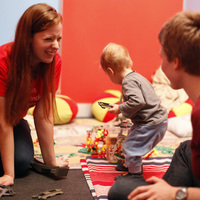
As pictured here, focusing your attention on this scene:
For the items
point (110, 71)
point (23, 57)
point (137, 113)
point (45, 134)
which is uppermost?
point (23, 57)

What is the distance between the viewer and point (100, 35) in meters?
3.05

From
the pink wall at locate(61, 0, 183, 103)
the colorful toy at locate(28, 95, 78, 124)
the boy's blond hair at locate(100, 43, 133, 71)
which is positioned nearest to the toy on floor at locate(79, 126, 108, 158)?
the boy's blond hair at locate(100, 43, 133, 71)

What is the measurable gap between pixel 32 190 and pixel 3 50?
62 centimetres

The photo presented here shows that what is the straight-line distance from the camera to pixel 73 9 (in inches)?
116

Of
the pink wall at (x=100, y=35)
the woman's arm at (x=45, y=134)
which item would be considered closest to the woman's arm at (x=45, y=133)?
the woman's arm at (x=45, y=134)

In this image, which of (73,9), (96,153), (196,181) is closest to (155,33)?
(73,9)

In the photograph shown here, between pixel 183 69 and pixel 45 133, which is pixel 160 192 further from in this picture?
pixel 45 133

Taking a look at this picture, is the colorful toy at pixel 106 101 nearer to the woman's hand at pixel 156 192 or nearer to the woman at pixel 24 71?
the woman at pixel 24 71

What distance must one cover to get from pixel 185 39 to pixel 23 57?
0.77m

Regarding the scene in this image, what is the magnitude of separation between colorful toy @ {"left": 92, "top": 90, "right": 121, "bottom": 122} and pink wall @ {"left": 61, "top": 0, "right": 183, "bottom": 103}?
0.14m

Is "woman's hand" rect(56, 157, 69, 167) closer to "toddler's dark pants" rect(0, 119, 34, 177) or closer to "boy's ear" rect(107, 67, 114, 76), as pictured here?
"toddler's dark pants" rect(0, 119, 34, 177)

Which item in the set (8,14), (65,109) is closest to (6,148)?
(65,109)

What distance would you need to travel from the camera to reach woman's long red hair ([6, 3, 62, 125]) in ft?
4.37

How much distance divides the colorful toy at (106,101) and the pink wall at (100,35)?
0.14 m
